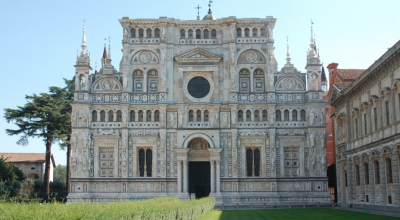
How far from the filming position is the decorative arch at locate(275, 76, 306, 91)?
177ft

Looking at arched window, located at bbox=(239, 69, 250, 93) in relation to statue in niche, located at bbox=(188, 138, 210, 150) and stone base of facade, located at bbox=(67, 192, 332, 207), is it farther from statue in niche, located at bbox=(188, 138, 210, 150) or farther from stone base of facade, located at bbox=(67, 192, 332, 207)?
stone base of facade, located at bbox=(67, 192, 332, 207)

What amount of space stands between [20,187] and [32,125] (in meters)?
7.46

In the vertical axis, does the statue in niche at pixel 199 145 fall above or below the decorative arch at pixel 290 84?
below

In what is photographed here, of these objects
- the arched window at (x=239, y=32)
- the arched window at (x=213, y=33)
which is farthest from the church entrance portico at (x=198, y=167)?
the arched window at (x=239, y=32)

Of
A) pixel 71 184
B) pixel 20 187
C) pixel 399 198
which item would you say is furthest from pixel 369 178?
pixel 20 187

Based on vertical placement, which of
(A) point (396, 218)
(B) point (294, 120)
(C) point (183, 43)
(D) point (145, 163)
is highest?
Result: (C) point (183, 43)

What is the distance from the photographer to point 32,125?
63.6 metres

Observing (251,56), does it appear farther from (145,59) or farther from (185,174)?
(185,174)

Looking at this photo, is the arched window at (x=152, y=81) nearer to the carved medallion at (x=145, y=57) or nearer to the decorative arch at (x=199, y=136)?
the carved medallion at (x=145, y=57)

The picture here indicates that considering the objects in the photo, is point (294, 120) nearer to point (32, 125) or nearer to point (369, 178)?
point (369, 178)

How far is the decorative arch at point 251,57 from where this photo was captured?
5438 cm

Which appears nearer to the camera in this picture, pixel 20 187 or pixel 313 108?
pixel 313 108

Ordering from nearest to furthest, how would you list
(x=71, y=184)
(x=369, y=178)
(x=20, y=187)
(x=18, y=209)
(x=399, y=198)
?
1. (x=18, y=209)
2. (x=399, y=198)
3. (x=369, y=178)
4. (x=71, y=184)
5. (x=20, y=187)

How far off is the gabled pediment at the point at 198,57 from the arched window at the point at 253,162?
389 inches
